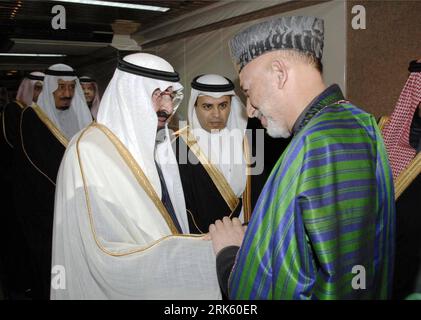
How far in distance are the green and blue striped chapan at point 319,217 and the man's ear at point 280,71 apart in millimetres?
132

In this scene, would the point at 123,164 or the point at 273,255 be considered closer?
the point at 273,255

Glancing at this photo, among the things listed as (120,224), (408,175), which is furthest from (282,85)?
(408,175)

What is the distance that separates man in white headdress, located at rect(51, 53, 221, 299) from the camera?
4.46 ft

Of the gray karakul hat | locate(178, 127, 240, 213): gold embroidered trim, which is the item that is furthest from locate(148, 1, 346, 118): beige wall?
the gray karakul hat

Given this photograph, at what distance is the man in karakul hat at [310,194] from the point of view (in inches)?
35.8

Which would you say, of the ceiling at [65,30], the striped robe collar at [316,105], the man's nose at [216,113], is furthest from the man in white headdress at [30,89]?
the striped robe collar at [316,105]

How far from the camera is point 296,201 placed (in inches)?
35.8

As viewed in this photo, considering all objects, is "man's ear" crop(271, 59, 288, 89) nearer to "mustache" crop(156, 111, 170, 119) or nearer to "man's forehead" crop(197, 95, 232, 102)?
"mustache" crop(156, 111, 170, 119)

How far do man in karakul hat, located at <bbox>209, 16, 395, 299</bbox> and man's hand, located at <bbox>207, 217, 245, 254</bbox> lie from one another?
1.2 inches
